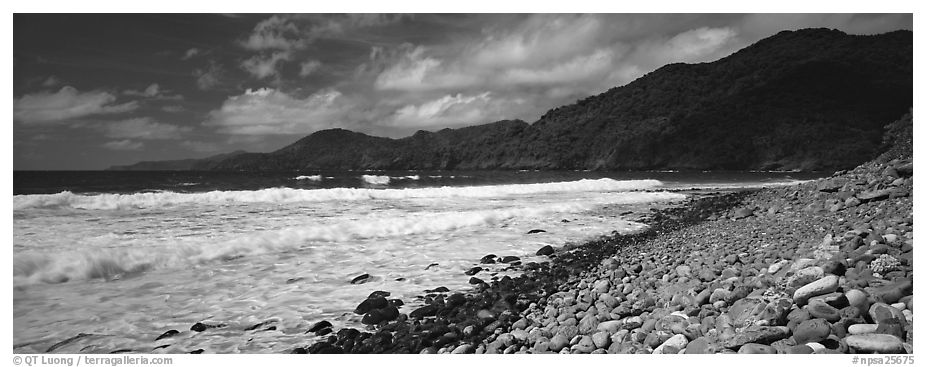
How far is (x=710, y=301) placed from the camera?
370cm

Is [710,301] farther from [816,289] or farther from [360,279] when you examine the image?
[360,279]

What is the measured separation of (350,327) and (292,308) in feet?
2.86

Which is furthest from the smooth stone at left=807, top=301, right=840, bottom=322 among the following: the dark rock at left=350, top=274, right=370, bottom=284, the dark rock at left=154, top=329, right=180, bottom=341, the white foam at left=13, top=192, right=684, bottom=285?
the white foam at left=13, top=192, right=684, bottom=285

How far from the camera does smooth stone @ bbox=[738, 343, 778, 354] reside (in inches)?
106

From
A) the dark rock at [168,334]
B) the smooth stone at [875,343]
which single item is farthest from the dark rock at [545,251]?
the dark rock at [168,334]

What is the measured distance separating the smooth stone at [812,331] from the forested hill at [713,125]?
11.9 ft

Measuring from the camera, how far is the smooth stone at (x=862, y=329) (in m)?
2.67

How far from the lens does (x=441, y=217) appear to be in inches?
442

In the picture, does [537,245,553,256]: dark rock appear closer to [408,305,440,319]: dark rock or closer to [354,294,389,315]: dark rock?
[408,305,440,319]: dark rock

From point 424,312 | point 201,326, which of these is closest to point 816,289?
point 424,312

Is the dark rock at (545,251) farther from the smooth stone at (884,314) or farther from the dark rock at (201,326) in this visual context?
the dark rock at (201,326)
